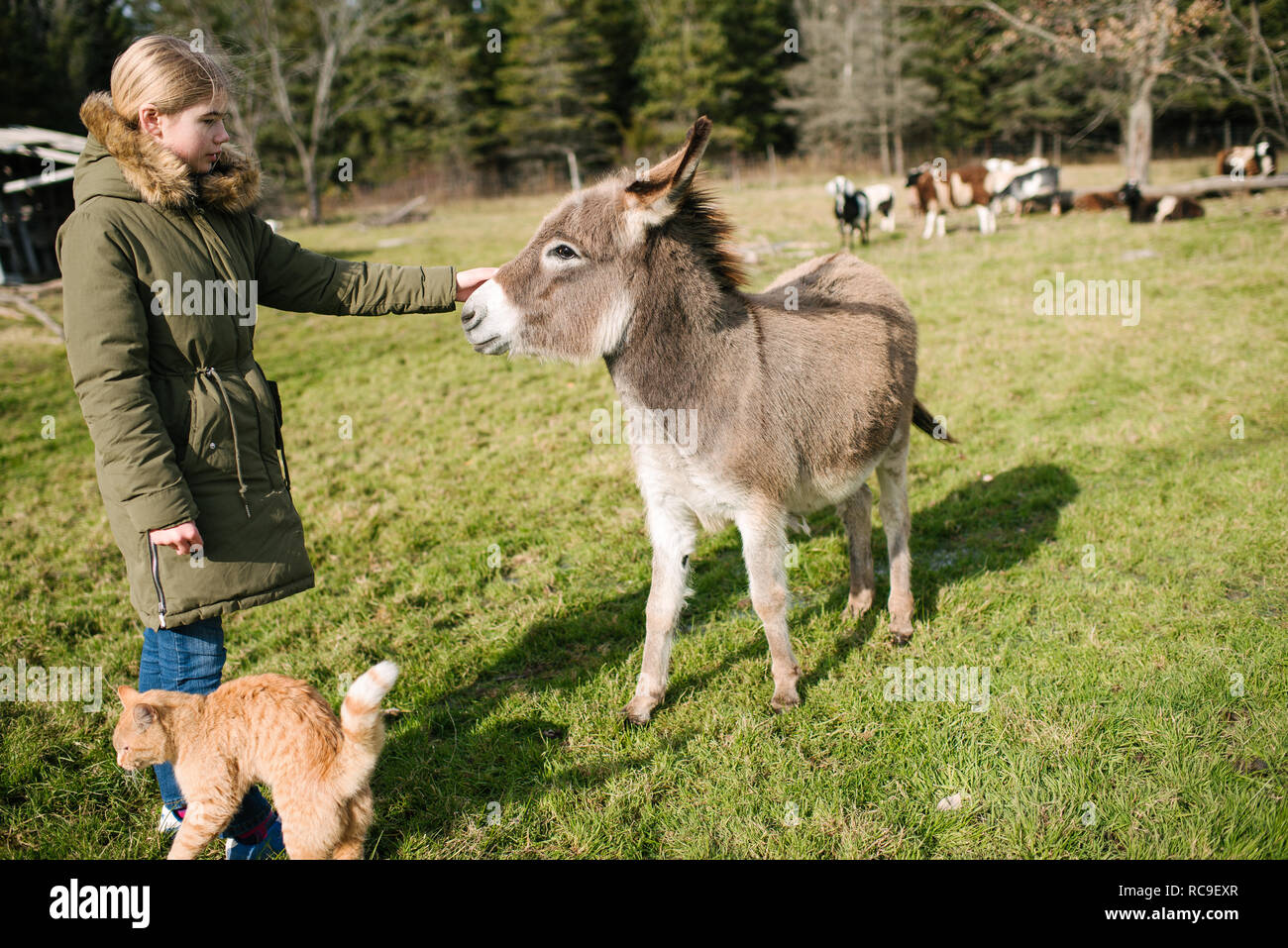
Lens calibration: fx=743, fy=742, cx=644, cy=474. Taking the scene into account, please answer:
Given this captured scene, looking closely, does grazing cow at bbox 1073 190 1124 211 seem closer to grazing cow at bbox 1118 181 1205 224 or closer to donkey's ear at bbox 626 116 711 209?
grazing cow at bbox 1118 181 1205 224

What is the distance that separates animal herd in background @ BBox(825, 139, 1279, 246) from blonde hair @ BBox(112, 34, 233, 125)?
15982 mm

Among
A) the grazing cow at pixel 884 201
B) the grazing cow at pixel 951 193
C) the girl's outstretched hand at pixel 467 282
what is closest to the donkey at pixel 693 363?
the girl's outstretched hand at pixel 467 282

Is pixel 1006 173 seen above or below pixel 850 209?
above

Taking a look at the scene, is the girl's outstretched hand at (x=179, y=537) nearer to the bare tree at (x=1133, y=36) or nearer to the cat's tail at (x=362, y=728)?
the cat's tail at (x=362, y=728)

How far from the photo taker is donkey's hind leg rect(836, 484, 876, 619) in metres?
4.62

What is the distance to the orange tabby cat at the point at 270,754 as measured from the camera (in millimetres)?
2604

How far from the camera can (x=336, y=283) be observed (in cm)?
341

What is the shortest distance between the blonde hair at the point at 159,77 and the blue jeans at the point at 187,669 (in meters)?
1.86

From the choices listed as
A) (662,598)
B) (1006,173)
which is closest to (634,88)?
(1006,173)

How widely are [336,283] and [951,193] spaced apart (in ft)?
73.4

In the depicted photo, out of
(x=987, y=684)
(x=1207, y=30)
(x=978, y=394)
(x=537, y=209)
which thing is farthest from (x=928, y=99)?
(x=987, y=684)

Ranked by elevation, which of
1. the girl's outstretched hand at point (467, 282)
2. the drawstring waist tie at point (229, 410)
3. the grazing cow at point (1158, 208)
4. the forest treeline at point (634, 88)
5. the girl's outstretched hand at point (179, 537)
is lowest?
the girl's outstretched hand at point (179, 537)

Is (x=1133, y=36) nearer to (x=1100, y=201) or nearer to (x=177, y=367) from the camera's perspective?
(x=1100, y=201)

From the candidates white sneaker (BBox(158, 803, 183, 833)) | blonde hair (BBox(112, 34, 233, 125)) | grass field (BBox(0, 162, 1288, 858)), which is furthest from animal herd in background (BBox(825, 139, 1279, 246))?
white sneaker (BBox(158, 803, 183, 833))
